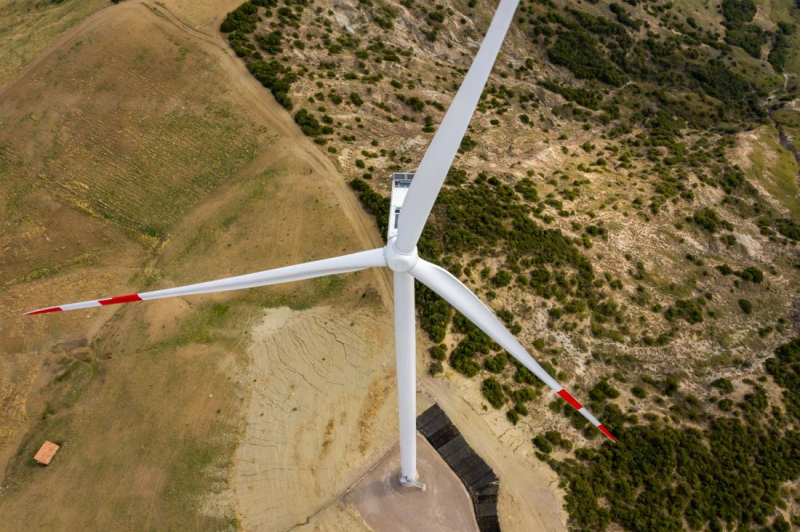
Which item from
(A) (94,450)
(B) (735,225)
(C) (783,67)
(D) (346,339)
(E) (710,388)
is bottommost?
(A) (94,450)

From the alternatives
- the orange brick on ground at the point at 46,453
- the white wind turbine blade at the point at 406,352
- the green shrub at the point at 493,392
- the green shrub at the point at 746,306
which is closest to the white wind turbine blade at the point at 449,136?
the white wind turbine blade at the point at 406,352

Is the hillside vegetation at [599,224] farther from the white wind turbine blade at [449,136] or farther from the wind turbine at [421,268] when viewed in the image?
the white wind turbine blade at [449,136]

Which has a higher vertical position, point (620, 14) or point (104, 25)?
point (620, 14)

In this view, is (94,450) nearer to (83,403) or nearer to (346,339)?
(83,403)

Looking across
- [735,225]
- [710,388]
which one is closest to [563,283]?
[710,388]

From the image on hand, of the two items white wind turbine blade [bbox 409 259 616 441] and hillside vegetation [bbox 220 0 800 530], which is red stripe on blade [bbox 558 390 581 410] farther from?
hillside vegetation [bbox 220 0 800 530]

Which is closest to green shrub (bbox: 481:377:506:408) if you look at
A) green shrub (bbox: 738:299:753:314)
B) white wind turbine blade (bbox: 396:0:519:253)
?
white wind turbine blade (bbox: 396:0:519:253)
